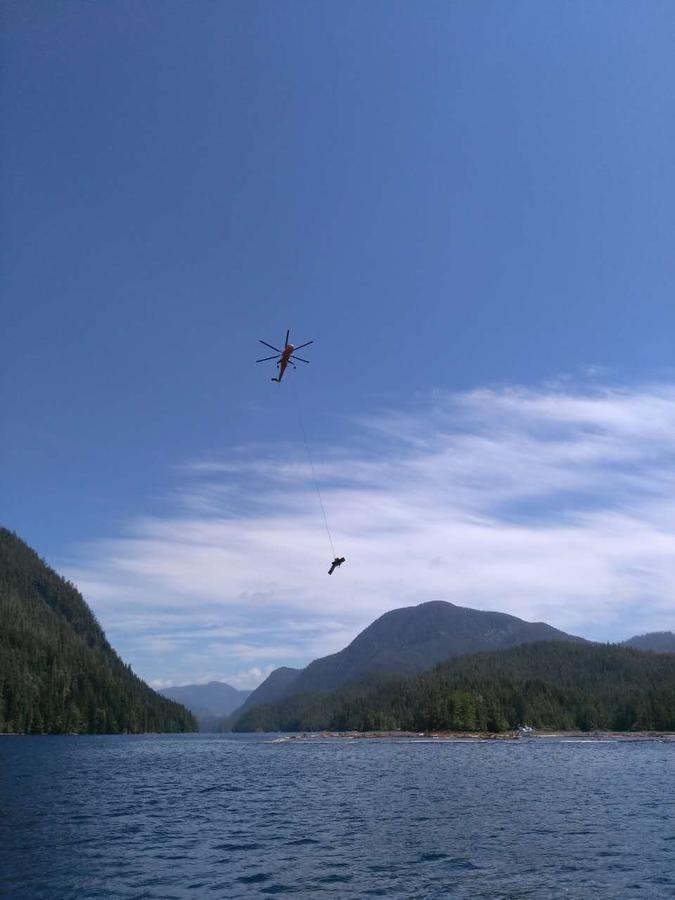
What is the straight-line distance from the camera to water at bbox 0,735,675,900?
38500mm

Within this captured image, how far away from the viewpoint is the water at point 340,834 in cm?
3850

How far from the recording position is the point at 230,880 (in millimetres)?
39062

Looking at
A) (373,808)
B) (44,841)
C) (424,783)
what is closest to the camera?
(44,841)

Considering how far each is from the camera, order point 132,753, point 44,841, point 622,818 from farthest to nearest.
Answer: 1. point 132,753
2. point 622,818
3. point 44,841

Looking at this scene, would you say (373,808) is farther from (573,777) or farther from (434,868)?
(573,777)

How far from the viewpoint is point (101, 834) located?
5350cm

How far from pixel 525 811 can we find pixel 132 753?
11436 cm

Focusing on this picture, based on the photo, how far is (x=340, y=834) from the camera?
53.5 meters

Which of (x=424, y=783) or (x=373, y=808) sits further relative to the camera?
(x=424, y=783)

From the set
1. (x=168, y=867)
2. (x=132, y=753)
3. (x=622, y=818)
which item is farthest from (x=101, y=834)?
(x=132, y=753)

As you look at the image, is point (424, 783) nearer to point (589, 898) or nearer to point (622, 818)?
point (622, 818)

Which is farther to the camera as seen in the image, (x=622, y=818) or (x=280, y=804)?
(x=280, y=804)

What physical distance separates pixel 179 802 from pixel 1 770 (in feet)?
149

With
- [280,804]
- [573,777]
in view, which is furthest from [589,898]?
[573,777]
